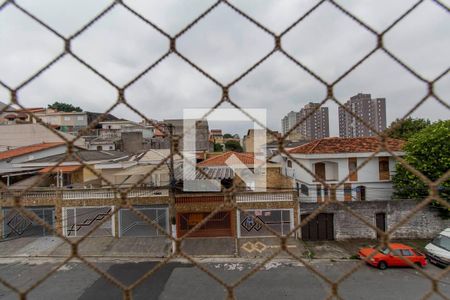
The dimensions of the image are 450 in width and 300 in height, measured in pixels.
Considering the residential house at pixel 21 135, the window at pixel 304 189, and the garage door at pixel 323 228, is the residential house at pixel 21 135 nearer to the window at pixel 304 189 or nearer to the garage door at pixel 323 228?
the window at pixel 304 189

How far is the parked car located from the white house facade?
1.58 meters

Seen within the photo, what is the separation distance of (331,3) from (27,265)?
21.5ft

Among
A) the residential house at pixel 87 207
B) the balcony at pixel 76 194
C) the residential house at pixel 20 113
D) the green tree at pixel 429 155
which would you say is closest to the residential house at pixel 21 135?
the residential house at pixel 87 207

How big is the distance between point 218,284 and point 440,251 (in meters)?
3.79

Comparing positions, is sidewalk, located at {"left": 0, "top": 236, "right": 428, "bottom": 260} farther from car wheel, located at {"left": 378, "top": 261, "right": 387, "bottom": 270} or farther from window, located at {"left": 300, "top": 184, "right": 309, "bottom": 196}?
window, located at {"left": 300, "top": 184, "right": 309, "bottom": 196}

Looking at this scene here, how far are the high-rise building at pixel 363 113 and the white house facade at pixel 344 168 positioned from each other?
11.5 ft

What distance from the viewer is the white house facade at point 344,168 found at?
226 inches

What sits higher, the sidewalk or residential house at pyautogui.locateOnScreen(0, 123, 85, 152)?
residential house at pyautogui.locateOnScreen(0, 123, 85, 152)

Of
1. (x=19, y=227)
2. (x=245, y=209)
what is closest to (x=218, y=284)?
(x=245, y=209)

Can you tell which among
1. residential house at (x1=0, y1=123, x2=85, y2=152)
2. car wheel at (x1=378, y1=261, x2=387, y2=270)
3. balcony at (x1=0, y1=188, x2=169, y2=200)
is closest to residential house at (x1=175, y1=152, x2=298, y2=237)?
balcony at (x1=0, y1=188, x2=169, y2=200)

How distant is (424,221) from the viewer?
5.90 m

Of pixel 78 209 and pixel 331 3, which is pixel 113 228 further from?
pixel 331 3

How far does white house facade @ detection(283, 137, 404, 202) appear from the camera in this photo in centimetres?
573

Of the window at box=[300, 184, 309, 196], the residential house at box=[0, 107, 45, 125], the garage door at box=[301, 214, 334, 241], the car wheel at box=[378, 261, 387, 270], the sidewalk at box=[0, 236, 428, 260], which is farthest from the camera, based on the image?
the window at box=[300, 184, 309, 196]
